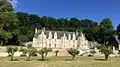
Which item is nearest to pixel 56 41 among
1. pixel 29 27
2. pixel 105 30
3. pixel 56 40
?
pixel 56 40

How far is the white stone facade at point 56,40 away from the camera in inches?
4454

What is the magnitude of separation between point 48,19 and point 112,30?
7955 centimetres

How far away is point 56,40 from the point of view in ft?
380

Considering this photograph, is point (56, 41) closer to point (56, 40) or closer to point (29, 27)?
point (56, 40)

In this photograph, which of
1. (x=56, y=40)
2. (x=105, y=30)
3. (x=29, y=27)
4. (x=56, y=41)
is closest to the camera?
(x=56, y=40)

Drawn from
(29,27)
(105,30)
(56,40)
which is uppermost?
(29,27)

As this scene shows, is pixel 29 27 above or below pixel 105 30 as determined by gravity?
above

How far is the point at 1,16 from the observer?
66625 millimetres

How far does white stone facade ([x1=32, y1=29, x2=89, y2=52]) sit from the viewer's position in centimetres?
→ 11314

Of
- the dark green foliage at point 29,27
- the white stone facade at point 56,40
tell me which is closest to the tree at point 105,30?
the dark green foliage at point 29,27

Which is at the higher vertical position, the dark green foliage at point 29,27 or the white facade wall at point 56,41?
the dark green foliage at point 29,27

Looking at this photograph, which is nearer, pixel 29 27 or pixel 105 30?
pixel 105 30

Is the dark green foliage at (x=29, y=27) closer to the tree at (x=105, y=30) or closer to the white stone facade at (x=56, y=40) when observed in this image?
the tree at (x=105, y=30)

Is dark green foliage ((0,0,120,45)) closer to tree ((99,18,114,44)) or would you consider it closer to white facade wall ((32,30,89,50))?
tree ((99,18,114,44))
